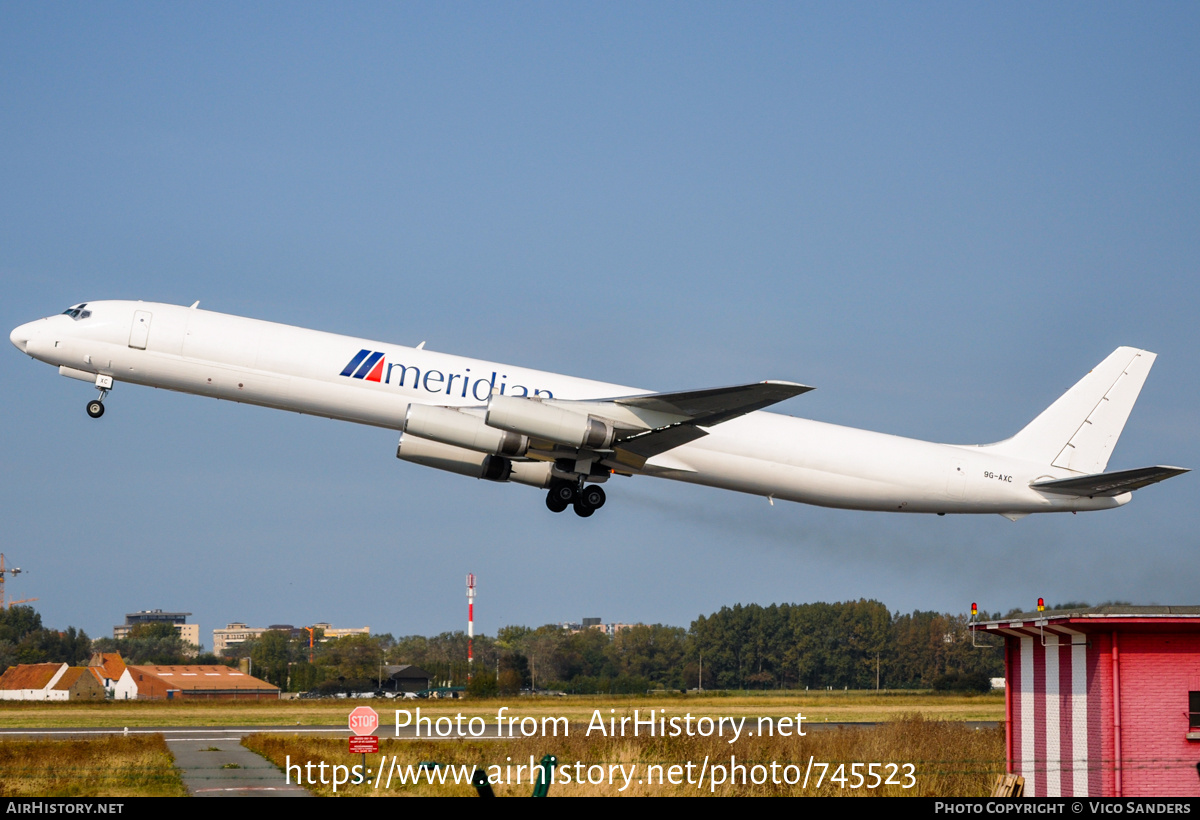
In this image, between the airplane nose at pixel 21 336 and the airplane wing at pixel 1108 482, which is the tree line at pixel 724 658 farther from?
Result: the airplane nose at pixel 21 336

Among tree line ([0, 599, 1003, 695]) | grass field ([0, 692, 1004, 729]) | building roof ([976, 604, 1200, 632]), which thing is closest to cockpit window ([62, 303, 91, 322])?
grass field ([0, 692, 1004, 729])

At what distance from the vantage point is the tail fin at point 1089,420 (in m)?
32.2

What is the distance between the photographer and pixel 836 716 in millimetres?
45375

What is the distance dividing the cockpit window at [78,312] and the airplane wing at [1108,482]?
25.2 metres

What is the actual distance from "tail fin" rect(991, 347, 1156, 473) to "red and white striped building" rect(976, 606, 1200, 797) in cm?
1214

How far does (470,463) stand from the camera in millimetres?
30969

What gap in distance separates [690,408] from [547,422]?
347 cm

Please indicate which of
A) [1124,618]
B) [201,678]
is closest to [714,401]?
[1124,618]

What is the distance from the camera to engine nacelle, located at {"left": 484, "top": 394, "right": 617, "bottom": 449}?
26.7 metres

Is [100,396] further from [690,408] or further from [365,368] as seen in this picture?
[690,408]

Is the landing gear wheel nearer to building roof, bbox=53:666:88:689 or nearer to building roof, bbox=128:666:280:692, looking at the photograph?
Answer: building roof, bbox=128:666:280:692

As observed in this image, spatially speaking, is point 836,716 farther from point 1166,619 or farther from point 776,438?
point 1166,619
